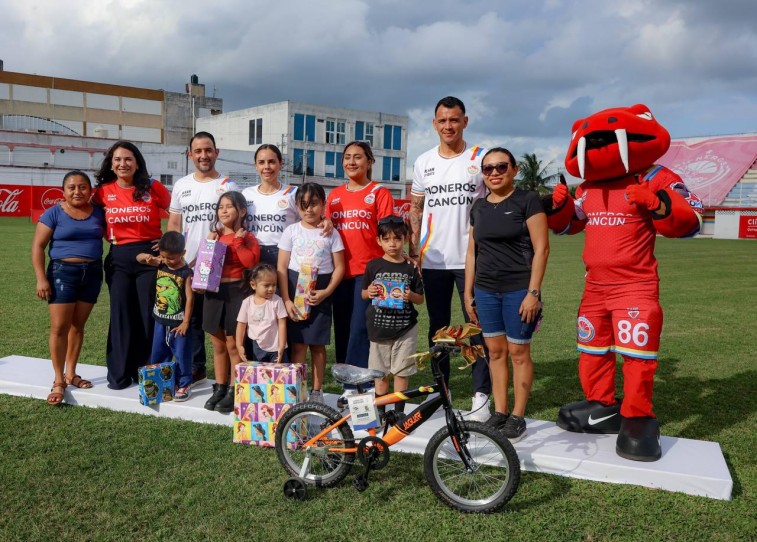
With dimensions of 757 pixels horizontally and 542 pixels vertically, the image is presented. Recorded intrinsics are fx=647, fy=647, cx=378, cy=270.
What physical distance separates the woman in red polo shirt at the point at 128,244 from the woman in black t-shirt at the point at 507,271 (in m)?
2.62

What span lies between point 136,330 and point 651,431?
3.97 m

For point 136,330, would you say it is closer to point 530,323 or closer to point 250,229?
point 250,229

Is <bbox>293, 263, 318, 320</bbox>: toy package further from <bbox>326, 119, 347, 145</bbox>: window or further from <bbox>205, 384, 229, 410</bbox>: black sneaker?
<bbox>326, 119, 347, 145</bbox>: window

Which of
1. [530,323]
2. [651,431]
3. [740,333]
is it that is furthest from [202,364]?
[740,333]

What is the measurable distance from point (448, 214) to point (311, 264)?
103cm

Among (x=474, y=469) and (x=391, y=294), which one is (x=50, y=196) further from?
(x=474, y=469)

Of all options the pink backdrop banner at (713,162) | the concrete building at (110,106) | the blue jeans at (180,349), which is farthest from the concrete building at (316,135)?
the blue jeans at (180,349)

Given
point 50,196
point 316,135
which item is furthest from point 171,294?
point 316,135

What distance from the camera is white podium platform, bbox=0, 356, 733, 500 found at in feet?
12.2

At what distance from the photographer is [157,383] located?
4.84 metres

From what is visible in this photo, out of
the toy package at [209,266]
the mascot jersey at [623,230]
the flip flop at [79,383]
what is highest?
the mascot jersey at [623,230]

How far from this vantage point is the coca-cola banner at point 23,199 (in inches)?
981

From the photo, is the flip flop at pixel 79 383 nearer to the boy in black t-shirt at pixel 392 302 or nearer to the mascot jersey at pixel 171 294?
the mascot jersey at pixel 171 294

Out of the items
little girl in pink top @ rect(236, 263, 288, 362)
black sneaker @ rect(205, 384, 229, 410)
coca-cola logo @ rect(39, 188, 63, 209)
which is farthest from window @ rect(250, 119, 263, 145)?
little girl in pink top @ rect(236, 263, 288, 362)
